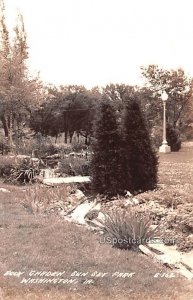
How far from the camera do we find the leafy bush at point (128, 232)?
579 centimetres

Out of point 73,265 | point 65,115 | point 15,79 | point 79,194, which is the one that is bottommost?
point 73,265

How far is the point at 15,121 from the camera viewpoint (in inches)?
966

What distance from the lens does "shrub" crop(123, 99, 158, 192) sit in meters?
9.79

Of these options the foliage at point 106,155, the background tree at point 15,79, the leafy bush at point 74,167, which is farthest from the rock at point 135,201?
the background tree at point 15,79

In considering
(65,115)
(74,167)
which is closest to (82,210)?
(74,167)

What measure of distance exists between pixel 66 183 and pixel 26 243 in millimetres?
5350

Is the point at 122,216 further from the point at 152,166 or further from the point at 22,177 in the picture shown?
the point at 22,177

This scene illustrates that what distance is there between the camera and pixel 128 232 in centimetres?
583

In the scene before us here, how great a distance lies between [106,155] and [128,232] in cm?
388

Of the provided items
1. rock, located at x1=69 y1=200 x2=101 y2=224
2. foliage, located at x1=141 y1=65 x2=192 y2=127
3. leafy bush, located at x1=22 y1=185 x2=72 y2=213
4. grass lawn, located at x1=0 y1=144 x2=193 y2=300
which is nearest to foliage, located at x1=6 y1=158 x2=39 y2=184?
leafy bush, located at x1=22 y1=185 x2=72 y2=213

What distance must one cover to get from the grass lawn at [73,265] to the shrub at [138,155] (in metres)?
2.91

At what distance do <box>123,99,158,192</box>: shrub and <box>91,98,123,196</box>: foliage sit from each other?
0.21 metres

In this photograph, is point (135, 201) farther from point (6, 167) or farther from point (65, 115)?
point (65, 115)

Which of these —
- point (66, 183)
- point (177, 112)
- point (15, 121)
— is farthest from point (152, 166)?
point (177, 112)
